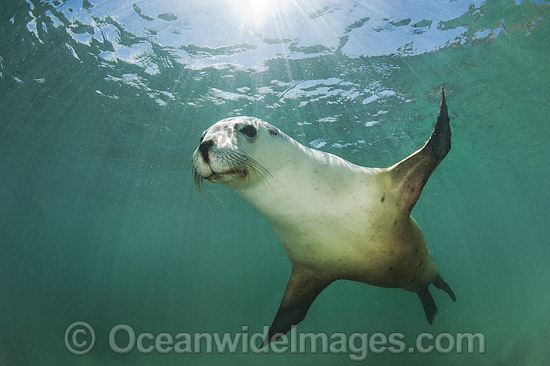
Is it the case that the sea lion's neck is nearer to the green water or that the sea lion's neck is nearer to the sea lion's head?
the sea lion's head

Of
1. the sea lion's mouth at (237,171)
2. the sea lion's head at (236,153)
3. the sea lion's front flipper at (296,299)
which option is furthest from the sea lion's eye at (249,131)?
the sea lion's front flipper at (296,299)

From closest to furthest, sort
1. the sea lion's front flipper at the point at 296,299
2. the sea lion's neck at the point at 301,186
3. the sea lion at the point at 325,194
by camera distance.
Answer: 1. the sea lion at the point at 325,194
2. the sea lion's neck at the point at 301,186
3. the sea lion's front flipper at the point at 296,299

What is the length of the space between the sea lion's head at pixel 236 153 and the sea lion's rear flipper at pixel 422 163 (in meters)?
1.15

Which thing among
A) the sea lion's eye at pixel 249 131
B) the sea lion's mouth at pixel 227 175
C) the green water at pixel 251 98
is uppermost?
the sea lion's eye at pixel 249 131

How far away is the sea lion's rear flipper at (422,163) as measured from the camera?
2512mm

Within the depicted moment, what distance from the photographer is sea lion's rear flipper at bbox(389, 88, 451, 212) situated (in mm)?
2512

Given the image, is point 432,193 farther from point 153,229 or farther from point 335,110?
point 153,229

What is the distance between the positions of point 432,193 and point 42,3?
2715cm

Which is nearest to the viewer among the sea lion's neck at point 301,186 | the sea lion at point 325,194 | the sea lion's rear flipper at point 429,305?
the sea lion at point 325,194

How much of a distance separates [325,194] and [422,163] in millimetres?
871

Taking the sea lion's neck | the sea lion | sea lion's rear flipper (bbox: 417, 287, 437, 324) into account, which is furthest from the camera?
sea lion's rear flipper (bbox: 417, 287, 437, 324)

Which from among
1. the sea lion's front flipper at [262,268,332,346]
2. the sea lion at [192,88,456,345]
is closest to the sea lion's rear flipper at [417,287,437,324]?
the sea lion at [192,88,456,345]

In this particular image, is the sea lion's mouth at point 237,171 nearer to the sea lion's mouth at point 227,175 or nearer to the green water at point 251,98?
the sea lion's mouth at point 227,175

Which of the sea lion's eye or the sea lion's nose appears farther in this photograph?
the sea lion's eye
